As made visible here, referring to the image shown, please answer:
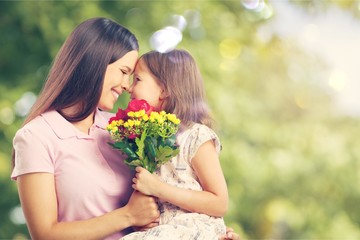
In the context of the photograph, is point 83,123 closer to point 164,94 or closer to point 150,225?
point 164,94

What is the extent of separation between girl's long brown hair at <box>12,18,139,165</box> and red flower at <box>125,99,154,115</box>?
179 mm

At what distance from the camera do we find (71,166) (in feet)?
8.37

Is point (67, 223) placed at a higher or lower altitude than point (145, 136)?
lower

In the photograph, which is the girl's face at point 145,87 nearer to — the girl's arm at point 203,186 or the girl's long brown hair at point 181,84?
the girl's long brown hair at point 181,84

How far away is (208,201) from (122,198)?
0.32 metres

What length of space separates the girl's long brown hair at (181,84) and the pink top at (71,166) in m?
0.31

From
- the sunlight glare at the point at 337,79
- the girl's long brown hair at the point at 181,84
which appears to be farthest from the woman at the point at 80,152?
the sunlight glare at the point at 337,79

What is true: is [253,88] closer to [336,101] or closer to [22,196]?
[336,101]

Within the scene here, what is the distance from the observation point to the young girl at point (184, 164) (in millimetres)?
2473

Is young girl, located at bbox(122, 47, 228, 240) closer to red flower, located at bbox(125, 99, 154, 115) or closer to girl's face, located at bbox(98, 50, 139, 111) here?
girl's face, located at bbox(98, 50, 139, 111)

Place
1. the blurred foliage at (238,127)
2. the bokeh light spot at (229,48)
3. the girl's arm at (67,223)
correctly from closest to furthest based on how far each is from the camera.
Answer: the girl's arm at (67,223) → the blurred foliage at (238,127) → the bokeh light spot at (229,48)

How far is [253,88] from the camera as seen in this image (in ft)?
44.0

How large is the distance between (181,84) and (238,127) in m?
4.82

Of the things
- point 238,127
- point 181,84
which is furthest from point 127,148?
point 238,127
